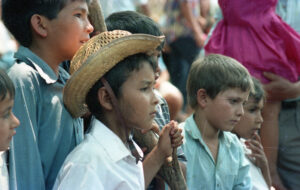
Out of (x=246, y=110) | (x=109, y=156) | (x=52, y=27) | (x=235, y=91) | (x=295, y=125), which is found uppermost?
(x=52, y=27)

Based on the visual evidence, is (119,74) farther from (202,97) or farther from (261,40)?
(261,40)

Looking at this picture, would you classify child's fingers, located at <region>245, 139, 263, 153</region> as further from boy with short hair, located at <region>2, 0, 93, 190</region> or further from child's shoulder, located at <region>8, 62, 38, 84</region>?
child's shoulder, located at <region>8, 62, 38, 84</region>

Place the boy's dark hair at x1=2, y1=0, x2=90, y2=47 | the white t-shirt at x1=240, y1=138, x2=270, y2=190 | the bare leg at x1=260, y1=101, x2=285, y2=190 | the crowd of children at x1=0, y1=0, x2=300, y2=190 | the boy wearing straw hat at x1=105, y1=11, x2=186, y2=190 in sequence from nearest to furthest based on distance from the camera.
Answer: the crowd of children at x1=0, y1=0, x2=300, y2=190, the boy's dark hair at x1=2, y1=0, x2=90, y2=47, the boy wearing straw hat at x1=105, y1=11, x2=186, y2=190, the white t-shirt at x1=240, y1=138, x2=270, y2=190, the bare leg at x1=260, y1=101, x2=285, y2=190

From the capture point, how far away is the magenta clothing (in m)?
3.61

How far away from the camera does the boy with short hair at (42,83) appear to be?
7.36ft

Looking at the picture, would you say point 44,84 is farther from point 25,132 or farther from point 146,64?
point 146,64

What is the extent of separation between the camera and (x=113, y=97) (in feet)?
7.34

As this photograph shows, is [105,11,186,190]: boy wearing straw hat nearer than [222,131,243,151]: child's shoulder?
Yes

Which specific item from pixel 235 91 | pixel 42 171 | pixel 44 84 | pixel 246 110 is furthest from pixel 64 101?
pixel 246 110

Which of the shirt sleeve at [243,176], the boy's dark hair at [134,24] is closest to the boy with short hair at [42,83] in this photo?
the boy's dark hair at [134,24]

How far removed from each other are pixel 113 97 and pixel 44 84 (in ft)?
1.06

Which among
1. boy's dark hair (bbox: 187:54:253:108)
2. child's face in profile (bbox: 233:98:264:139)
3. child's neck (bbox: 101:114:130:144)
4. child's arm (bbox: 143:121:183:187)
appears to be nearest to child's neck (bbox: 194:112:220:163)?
boy's dark hair (bbox: 187:54:253:108)

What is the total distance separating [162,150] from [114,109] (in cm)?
27

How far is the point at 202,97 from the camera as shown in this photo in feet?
9.96
